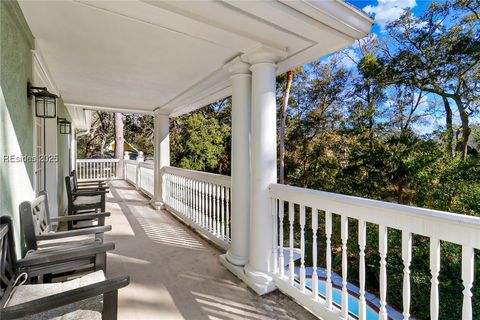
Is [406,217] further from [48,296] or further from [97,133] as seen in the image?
[97,133]

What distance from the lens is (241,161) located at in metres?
2.94

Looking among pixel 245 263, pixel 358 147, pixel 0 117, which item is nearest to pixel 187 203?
pixel 245 263

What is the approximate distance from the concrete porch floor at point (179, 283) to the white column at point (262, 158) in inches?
12.1

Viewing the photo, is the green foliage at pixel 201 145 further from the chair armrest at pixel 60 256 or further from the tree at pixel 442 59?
the chair armrest at pixel 60 256

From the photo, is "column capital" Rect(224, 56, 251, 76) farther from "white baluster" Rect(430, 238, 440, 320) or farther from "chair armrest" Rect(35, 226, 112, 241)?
"white baluster" Rect(430, 238, 440, 320)

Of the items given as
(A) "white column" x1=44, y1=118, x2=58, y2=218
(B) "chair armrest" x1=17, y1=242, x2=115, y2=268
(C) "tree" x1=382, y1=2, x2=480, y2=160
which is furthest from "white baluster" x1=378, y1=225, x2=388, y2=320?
(C) "tree" x1=382, y1=2, x2=480, y2=160

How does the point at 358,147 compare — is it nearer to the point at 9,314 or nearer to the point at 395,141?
the point at 395,141

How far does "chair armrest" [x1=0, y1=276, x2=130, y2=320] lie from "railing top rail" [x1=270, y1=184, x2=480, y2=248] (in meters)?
1.48

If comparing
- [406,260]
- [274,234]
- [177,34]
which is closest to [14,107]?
[177,34]

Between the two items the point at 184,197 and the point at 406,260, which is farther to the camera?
the point at 184,197

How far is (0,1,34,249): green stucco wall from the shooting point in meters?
1.60

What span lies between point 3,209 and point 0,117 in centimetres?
57

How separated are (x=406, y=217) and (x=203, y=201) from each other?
3179 millimetres

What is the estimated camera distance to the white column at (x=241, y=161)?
9.51 ft
